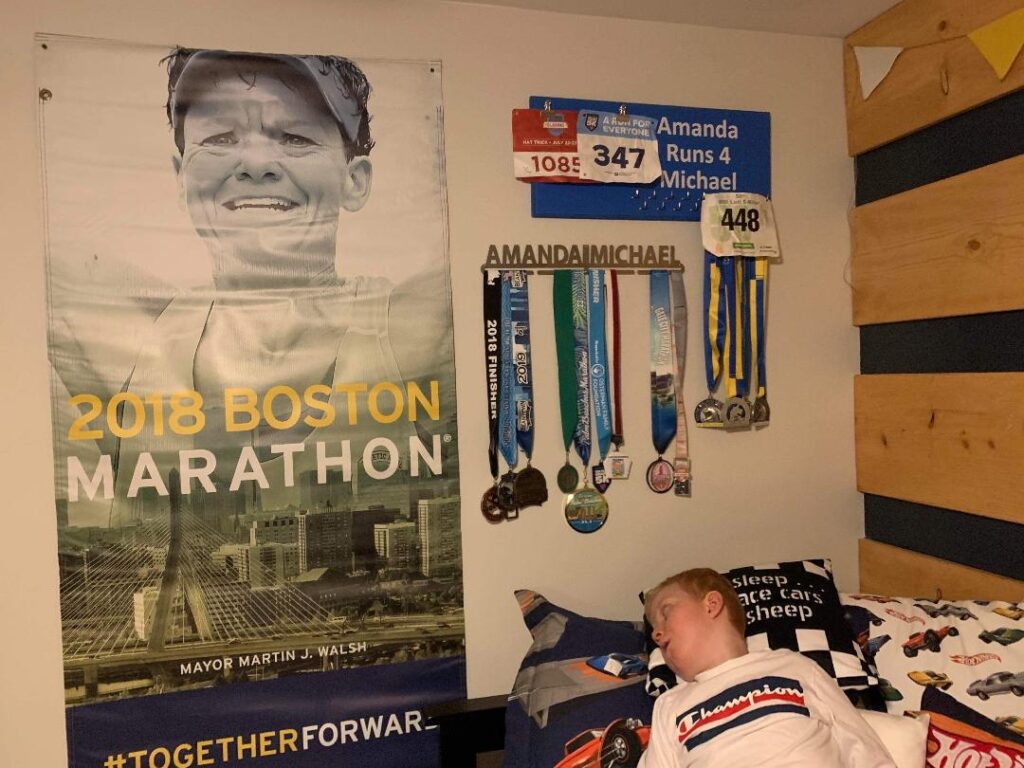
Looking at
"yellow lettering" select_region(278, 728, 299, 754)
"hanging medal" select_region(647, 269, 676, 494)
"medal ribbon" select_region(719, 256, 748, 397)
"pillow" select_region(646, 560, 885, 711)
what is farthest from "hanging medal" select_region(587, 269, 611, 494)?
"yellow lettering" select_region(278, 728, 299, 754)

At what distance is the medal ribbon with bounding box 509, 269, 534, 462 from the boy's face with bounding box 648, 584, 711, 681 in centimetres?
59

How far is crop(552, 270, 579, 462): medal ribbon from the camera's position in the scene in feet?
7.25

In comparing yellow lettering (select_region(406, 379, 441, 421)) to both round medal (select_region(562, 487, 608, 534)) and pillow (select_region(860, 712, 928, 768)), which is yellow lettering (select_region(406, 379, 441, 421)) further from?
pillow (select_region(860, 712, 928, 768))

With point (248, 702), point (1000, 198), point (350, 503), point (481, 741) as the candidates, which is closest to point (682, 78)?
point (1000, 198)

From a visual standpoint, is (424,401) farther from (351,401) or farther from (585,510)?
(585,510)

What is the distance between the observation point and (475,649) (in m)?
2.18

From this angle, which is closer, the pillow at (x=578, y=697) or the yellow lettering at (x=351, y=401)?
the pillow at (x=578, y=697)

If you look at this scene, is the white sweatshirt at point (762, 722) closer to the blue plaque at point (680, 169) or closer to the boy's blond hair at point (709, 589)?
the boy's blond hair at point (709, 589)

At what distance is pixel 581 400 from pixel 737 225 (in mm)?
654

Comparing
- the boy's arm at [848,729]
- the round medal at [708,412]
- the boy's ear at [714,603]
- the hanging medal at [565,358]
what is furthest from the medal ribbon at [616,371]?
the boy's arm at [848,729]

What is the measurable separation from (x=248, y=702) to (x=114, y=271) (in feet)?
3.51

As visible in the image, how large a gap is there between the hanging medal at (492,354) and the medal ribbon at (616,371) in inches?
12.3

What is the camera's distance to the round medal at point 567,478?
→ 2221 millimetres

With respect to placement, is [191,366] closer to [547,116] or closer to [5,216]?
[5,216]
